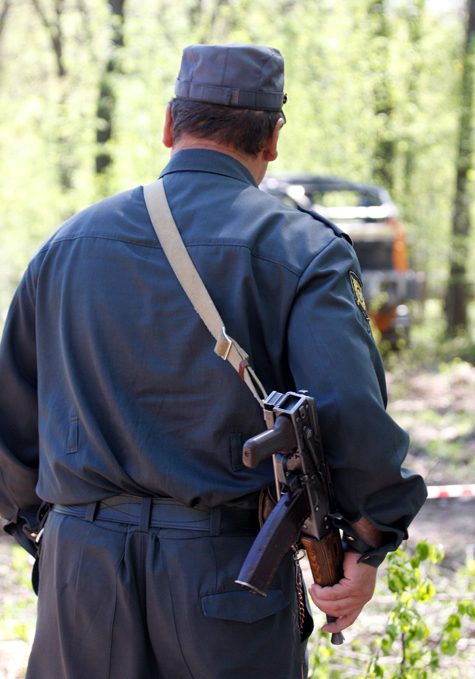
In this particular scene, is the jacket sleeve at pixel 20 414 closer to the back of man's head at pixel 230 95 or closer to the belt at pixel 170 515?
the belt at pixel 170 515

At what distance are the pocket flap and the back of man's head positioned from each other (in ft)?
→ 3.60

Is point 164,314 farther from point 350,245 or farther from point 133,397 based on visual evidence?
point 350,245

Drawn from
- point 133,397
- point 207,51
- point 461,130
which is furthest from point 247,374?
point 461,130

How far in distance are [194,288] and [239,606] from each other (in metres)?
0.73

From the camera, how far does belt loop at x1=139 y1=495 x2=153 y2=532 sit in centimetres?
158

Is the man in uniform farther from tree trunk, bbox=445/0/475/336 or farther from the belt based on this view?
tree trunk, bbox=445/0/475/336

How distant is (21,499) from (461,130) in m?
11.9

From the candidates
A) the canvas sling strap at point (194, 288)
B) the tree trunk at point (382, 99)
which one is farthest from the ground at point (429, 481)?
the tree trunk at point (382, 99)

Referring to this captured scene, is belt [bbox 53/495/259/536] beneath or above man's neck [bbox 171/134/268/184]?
beneath

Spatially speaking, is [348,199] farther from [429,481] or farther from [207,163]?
[207,163]

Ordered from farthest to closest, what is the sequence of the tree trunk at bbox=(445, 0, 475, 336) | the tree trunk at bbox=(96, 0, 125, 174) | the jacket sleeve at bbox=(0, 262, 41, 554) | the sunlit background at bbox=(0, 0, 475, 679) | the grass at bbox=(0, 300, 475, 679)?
the tree trunk at bbox=(445, 0, 475, 336), the tree trunk at bbox=(96, 0, 125, 174), the sunlit background at bbox=(0, 0, 475, 679), the grass at bbox=(0, 300, 475, 679), the jacket sleeve at bbox=(0, 262, 41, 554)

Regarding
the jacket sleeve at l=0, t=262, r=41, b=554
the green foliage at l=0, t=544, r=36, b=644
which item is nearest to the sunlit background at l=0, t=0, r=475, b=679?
the green foliage at l=0, t=544, r=36, b=644

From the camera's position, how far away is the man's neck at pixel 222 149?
1.73m

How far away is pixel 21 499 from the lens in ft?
6.53
